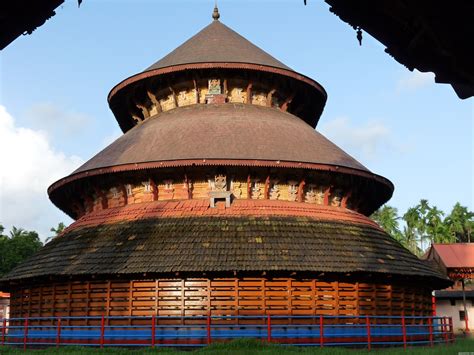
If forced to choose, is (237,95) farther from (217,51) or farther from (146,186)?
(146,186)

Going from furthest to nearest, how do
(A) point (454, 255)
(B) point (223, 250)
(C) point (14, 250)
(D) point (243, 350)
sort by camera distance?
(C) point (14, 250)
(A) point (454, 255)
(B) point (223, 250)
(D) point (243, 350)

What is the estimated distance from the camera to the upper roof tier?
23.1 metres

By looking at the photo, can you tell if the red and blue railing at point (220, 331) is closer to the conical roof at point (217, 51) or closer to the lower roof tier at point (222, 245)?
the lower roof tier at point (222, 245)

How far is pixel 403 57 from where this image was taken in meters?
5.33

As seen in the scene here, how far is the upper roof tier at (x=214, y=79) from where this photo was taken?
2306 centimetres

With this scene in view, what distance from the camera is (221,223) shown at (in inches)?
683

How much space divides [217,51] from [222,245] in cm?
1161

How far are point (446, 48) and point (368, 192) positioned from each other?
17.8 m

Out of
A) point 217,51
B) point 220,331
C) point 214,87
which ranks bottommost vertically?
point 220,331

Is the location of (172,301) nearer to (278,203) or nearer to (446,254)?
(278,203)

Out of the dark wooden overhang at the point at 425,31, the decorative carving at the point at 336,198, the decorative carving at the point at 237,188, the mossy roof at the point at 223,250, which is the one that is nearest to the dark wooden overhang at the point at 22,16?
the dark wooden overhang at the point at 425,31

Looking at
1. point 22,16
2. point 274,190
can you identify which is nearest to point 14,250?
point 274,190

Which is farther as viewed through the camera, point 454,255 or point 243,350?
point 454,255

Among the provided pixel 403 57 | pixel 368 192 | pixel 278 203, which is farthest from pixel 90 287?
pixel 403 57
